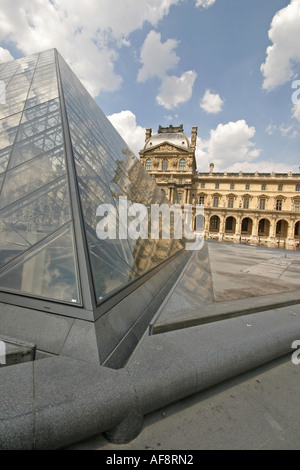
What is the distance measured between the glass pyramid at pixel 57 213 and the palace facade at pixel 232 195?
42360 mm

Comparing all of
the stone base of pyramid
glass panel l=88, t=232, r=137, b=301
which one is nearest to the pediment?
glass panel l=88, t=232, r=137, b=301

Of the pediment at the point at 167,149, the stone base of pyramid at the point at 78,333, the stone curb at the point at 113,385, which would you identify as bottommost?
the stone curb at the point at 113,385

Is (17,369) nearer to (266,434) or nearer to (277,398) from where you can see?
(266,434)

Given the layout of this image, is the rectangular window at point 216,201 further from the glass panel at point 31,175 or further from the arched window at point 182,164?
the glass panel at point 31,175

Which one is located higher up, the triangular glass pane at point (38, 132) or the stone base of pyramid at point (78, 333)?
the triangular glass pane at point (38, 132)

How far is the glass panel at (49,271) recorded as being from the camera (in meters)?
2.21

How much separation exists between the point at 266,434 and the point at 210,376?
0.49 m

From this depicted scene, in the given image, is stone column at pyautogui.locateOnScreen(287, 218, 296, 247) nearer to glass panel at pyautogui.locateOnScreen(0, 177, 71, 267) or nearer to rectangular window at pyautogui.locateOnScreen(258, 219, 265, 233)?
rectangular window at pyautogui.locateOnScreen(258, 219, 265, 233)

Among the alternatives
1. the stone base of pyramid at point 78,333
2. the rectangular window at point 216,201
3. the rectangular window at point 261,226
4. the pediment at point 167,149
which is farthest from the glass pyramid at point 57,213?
the rectangular window at point 261,226

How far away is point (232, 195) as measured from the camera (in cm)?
4819

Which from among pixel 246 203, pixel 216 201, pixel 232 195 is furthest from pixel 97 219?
pixel 246 203

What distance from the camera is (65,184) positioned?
3.07 metres

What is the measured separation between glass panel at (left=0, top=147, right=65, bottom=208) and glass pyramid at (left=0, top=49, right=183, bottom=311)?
0.05 feet
